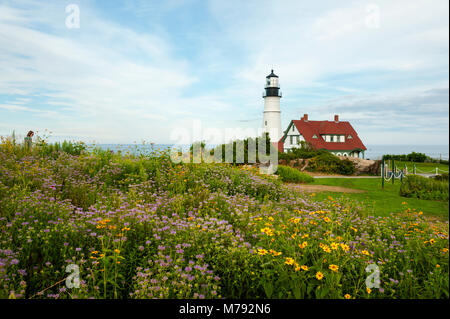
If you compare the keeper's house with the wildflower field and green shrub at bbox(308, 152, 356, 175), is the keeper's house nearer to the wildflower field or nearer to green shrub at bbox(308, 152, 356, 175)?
green shrub at bbox(308, 152, 356, 175)

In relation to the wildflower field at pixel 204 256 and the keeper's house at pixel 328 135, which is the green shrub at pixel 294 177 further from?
the keeper's house at pixel 328 135

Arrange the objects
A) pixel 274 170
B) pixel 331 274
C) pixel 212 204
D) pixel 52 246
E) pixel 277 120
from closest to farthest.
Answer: pixel 331 274, pixel 52 246, pixel 212 204, pixel 274 170, pixel 277 120

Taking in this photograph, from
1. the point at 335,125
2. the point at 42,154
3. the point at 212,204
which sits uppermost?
the point at 335,125

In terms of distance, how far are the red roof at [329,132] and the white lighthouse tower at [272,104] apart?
2.83 m

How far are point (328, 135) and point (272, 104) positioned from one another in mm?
7828

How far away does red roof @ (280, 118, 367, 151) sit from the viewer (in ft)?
124

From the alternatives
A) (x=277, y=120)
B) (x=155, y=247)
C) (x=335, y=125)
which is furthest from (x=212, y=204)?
(x=335, y=125)

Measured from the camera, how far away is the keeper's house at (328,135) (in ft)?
124

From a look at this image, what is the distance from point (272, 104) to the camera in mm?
37188

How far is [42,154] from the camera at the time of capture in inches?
423

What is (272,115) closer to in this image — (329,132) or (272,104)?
(272,104)

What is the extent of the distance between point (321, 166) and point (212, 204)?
1611 cm

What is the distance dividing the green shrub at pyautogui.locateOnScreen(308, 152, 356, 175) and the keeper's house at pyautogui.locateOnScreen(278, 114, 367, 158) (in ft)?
53.0

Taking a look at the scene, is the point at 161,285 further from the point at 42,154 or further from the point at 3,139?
the point at 3,139
